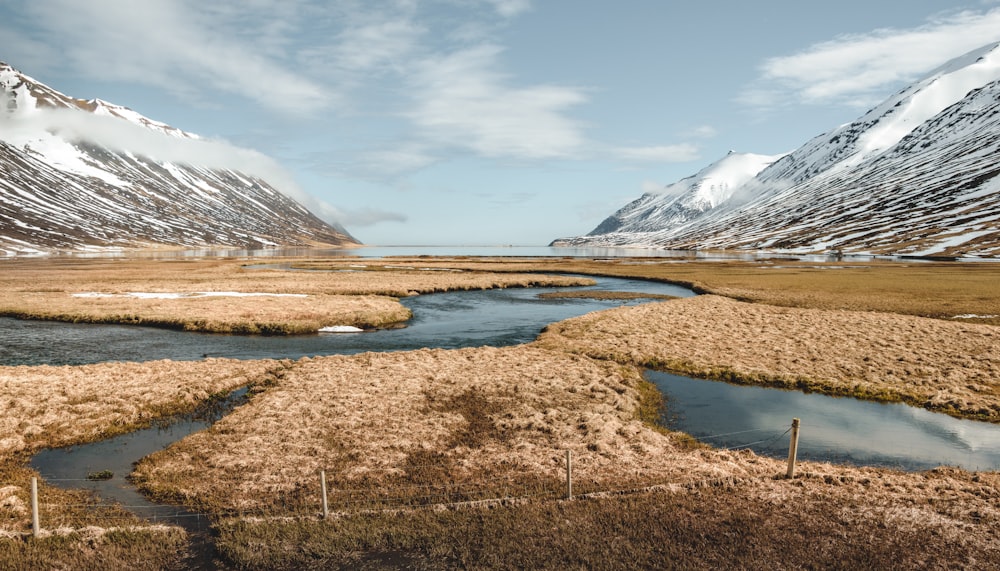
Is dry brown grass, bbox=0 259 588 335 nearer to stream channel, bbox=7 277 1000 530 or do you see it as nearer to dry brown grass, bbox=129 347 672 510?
stream channel, bbox=7 277 1000 530

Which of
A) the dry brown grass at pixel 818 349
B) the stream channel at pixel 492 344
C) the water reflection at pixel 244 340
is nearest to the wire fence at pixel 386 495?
the stream channel at pixel 492 344

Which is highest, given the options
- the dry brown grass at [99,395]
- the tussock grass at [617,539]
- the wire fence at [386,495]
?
the dry brown grass at [99,395]

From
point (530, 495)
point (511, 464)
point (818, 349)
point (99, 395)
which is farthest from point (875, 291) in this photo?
point (99, 395)

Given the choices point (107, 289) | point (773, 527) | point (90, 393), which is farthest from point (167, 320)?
point (773, 527)

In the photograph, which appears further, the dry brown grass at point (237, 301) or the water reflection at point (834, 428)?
the dry brown grass at point (237, 301)

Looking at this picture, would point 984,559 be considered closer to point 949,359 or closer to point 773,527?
point 773,527

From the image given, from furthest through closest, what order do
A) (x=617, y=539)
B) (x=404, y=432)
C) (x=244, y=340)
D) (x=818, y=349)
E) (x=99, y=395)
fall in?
(x=244, y=340) → (x=818, y=349) → (x=99, y=395) → (x=404, y=432) → (x=617, y=539)

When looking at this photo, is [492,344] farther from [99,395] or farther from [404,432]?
[99,395]

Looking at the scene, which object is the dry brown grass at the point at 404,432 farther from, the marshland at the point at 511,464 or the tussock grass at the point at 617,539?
the tussock grass at the point at 617,539
